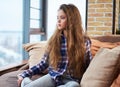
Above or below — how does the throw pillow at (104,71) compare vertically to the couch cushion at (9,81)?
above

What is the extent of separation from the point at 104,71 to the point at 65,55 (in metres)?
0.46

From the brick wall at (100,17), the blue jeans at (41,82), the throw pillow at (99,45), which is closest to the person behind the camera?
the blue jeans at (41,82)

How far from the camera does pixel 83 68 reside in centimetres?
221

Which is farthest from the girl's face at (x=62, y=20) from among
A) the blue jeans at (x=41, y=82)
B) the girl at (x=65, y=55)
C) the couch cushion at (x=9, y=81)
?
the couch cushion at (x=9, y=81)

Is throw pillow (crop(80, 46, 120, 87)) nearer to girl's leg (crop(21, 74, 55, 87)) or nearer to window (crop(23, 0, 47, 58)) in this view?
girl's leg (crop(21, 74, 55, 87))

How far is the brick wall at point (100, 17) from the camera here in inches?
146

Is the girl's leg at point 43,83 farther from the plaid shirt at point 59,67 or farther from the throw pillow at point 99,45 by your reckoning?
the throw pillow at point 99,45

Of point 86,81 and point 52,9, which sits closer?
point 86,81

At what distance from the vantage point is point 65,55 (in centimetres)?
225

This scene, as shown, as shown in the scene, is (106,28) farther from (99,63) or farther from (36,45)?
(99,63)

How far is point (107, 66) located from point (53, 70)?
0.53 metres

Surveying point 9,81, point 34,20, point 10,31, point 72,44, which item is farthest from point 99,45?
point 34,20

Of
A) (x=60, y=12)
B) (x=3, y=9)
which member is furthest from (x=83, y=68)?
(x=3, y=9)

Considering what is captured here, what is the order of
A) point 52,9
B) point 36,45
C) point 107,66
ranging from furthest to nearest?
point 52,9
point 36,45
point 107,66
